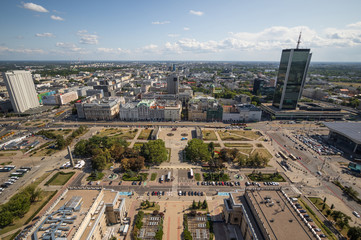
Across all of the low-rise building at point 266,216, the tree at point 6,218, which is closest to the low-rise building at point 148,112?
the low-rise building at point 266,216

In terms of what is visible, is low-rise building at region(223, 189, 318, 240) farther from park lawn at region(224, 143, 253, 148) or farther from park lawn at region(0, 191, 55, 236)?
park lawn at region(0, 191, 55, 236)

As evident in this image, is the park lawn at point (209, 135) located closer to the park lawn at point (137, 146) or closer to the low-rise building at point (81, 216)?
the park lawn at point (137, 146)

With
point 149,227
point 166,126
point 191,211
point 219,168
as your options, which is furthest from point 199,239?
point 166,126

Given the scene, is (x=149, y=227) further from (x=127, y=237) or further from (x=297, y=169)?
(x=297, y=169)

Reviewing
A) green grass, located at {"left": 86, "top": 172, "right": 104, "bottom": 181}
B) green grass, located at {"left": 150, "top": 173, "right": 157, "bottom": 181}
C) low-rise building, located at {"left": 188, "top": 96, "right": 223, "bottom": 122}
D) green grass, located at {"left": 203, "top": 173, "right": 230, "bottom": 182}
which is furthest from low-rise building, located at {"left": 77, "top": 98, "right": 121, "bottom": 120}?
green grass, located at {"left": 203, "top": 173, "right": 230, "bottom": 182}

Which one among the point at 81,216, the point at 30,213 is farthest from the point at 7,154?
the point at 81,216

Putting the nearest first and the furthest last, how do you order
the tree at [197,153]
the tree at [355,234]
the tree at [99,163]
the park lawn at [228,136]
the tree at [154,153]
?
1. the tree at [355,234]
2. the tree at [99,163]
3. the tree at [154,153]
4. the tree at [197,153]
5. the park lawn at [228,136]

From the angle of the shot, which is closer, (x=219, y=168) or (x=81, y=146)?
(x=219, y=168)
